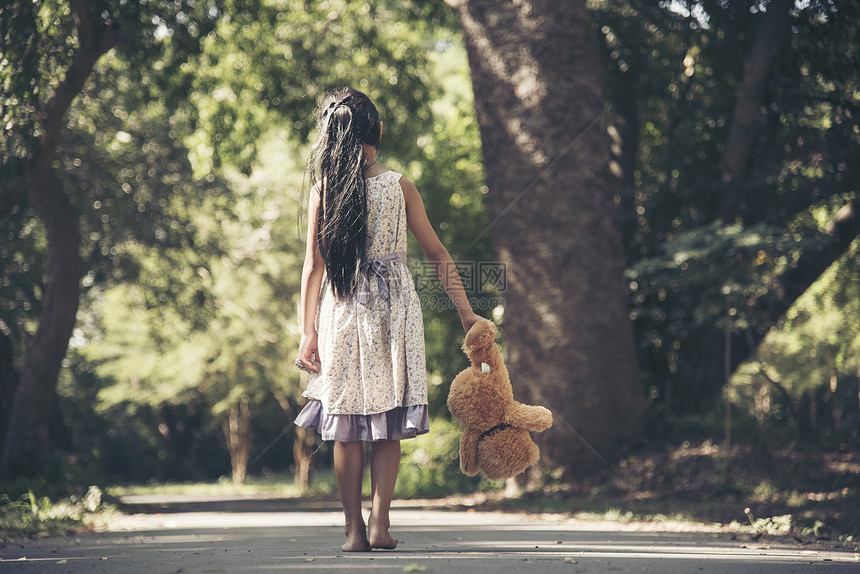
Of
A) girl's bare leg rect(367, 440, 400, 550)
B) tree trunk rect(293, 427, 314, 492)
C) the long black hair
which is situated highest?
the long black hair

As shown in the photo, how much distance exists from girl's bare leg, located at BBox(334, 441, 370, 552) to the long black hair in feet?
2.51

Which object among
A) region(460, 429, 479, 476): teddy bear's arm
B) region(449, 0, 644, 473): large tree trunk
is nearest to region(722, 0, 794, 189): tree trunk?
region(449, 0, 644, 473): large tree trunk

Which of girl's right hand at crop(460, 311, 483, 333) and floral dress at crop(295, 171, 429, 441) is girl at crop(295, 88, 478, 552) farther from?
girl's right hand at crop(460, 311, 483, 333)

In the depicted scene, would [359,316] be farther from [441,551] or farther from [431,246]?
[441,551]

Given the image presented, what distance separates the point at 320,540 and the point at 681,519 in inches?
110

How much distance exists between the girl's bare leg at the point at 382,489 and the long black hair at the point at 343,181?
80cm

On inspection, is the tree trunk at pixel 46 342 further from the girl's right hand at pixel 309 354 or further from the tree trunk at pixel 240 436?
the tree trunk at pixel 240 436

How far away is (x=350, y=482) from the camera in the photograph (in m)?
4.18

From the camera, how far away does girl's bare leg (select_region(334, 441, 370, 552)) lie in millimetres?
4109

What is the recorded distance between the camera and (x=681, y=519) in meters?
6.22

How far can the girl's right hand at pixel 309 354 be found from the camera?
422 centimetres

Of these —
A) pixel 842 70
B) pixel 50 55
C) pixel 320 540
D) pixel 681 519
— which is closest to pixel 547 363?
pixel 681 519

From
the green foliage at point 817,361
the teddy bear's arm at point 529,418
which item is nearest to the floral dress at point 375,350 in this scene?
the teddy bear's arm at point 529,418

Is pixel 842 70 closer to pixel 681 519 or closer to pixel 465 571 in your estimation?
pixel 681 519
